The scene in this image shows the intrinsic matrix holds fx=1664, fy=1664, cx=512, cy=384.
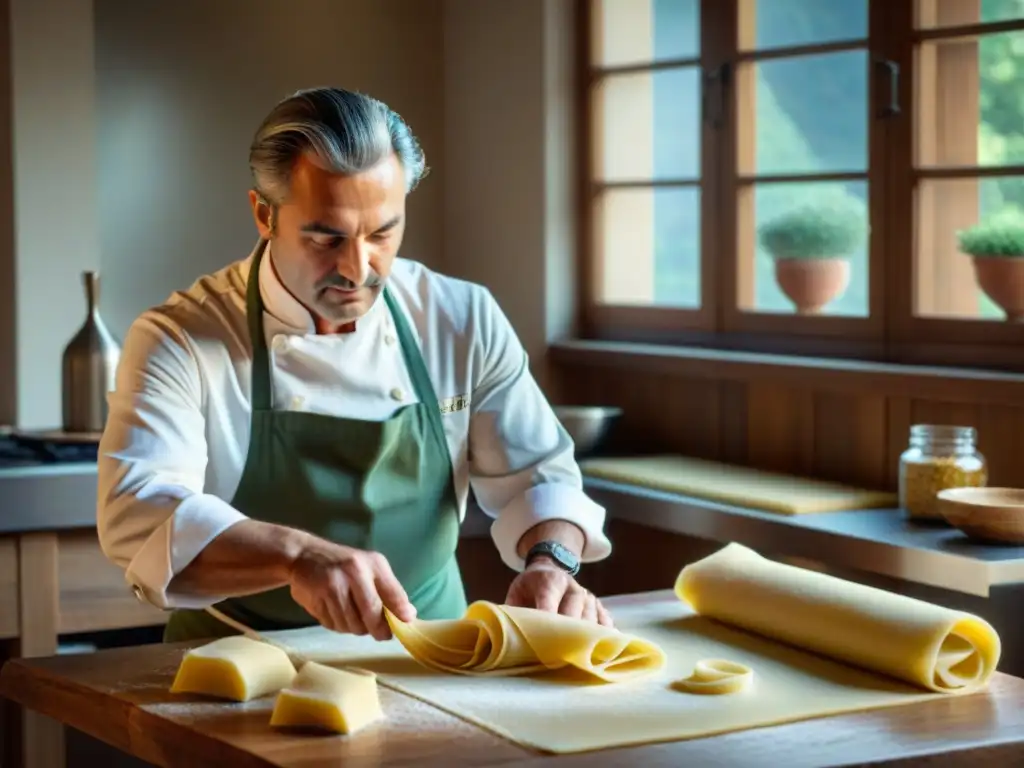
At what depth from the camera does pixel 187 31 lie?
399 centimetres

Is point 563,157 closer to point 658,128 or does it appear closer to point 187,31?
point 658,128

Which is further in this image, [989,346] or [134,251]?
[134,251]

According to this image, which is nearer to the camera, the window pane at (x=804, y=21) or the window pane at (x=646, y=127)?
the window pane at (x=804, y=21)

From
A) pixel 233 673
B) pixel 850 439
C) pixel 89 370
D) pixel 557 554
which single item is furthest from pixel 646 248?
pixel 233 673

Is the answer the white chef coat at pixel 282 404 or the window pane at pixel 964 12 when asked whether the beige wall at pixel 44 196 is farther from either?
the window pane at pixel 964 12

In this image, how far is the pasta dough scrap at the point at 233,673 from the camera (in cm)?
176

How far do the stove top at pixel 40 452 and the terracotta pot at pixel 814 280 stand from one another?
1.49 metres

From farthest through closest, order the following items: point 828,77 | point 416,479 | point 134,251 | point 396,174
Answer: point 134,251, point 828,77, point 416,479, point 396,174

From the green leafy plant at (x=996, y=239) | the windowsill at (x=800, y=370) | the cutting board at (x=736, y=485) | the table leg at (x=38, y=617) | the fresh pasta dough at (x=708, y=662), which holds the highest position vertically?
the green leafy plant at (x=996, y=239)

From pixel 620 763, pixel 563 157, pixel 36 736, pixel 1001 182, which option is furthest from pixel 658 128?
pixel 620 763

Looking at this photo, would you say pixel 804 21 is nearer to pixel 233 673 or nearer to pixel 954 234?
pixel 954 234

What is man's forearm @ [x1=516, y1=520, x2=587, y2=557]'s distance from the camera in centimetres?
228

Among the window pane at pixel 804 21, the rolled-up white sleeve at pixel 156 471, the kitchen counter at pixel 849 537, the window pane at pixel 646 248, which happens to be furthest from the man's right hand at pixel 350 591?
the window pane at pixel 646 248

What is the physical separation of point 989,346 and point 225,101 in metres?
1.94
